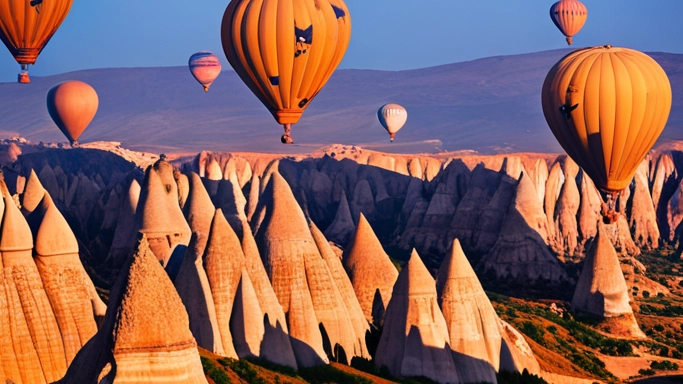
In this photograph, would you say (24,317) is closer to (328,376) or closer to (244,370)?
(244,370)

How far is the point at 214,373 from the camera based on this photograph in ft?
81.1

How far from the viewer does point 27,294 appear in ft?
92.9

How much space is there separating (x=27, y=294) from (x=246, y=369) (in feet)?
16.0

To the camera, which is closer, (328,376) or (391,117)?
(328,376)

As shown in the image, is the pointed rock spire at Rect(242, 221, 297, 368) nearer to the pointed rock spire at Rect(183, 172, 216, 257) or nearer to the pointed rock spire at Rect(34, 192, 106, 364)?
the pointed rock spire at Rect(34, 192, 106, 364)

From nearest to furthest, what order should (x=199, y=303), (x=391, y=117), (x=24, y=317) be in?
1. (x=24, y=317)
2. (x=199, y=303)
3. (x=391, y=117)

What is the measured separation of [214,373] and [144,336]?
7024mm

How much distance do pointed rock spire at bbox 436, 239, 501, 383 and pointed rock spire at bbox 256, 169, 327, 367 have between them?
391 centimetres

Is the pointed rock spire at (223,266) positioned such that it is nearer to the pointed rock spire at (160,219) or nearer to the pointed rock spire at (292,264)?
the pointed rock spire at (292,264)

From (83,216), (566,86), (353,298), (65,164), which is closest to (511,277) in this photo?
(83,216)

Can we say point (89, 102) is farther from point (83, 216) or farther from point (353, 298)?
point (353, 298)

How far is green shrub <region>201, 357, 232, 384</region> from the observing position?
2450 cm

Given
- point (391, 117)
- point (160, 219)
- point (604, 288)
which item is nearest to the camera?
point (160, 219)

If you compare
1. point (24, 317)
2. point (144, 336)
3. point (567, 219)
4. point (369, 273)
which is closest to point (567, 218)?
point (567, 219)
